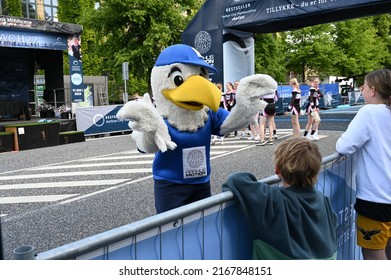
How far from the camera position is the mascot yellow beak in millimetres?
2689

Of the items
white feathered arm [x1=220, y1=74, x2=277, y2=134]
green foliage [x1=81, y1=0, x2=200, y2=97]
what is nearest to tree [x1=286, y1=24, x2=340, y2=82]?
green foliage [x1=81, y1=0, x2=200, y2=97]

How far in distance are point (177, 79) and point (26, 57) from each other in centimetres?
2286

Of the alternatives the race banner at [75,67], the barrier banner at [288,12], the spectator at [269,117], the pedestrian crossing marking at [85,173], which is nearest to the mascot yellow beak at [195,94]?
the pedestrian crossing marking at [85,173]

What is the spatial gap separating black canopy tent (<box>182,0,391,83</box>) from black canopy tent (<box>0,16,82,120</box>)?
398 inches

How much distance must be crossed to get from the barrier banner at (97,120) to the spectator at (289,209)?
14.0 metres

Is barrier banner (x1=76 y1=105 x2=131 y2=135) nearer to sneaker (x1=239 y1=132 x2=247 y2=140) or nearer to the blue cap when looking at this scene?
sneaker (x1=239 y1=132 x2=247 y2=140)

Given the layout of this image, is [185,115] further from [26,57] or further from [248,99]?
[26,57]

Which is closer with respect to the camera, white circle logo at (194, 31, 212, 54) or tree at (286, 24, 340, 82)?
white circle logo at (194, 31, 212, 54)

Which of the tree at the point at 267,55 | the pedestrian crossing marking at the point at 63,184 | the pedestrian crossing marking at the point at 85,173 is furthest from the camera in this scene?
the tree at the point at 267,55

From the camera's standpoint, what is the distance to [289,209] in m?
1.80

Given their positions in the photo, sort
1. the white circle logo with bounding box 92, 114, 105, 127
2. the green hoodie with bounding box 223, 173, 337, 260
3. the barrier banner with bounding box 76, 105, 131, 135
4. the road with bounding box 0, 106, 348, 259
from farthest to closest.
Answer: the white circle logo with bounding box 92, 114, 105, 127 → the barrier banner with bounding box 76, 105, 131, 135 → the road with bounding box 0, 106, 348, 259 → the green hoodie with bounding box 223, 173, 337, 260

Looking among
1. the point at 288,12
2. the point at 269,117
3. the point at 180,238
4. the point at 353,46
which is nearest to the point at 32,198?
the point at 180,238

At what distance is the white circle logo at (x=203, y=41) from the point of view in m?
9.91

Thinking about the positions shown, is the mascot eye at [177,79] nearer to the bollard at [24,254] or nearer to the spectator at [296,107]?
the bollard at [24,254]
